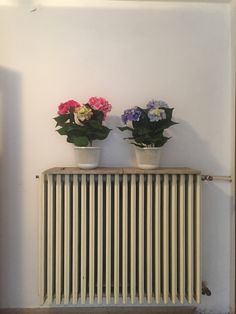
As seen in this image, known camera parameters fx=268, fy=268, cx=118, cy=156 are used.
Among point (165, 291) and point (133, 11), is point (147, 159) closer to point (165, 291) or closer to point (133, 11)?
point (165, 291)

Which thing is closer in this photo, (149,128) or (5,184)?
(149,128)

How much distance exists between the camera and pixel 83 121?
4.44 feet

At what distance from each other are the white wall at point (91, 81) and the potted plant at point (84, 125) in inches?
6.5

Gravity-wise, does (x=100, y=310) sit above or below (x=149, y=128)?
below

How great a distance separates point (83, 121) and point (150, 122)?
0.34m

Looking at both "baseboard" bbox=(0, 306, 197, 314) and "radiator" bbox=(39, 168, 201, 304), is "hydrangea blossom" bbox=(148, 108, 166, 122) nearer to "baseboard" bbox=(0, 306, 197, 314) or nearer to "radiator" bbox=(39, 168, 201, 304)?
"radiator" bbox=(39, 168, 201, 304)

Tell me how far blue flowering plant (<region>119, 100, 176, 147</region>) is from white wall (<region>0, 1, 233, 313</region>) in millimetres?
164

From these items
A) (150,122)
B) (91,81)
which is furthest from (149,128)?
(91,81)

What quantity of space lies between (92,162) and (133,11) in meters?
0.90

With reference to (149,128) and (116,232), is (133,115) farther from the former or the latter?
(116,232)

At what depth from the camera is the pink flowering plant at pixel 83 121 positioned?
1.35 m

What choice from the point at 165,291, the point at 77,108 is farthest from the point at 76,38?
the point at 165,291

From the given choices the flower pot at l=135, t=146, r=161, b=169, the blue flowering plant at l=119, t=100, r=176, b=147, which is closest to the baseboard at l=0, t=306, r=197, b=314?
the flower pot at l=135, t=146, r=161, b=169

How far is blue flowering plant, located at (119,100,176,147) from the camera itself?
136cm
